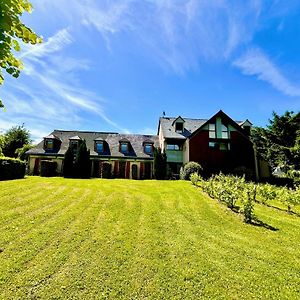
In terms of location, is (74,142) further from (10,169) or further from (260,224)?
(260,224)

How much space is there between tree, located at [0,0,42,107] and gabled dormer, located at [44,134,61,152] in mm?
29005

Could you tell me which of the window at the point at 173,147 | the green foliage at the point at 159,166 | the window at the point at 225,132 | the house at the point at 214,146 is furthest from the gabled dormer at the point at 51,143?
the window at the point at 225,132

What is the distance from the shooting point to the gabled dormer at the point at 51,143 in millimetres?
30741

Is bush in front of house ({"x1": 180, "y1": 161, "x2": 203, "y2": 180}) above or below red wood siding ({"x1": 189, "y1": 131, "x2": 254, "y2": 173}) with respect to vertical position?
below

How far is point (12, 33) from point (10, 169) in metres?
21.1

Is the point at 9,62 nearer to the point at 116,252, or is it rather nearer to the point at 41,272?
the point at 41,272

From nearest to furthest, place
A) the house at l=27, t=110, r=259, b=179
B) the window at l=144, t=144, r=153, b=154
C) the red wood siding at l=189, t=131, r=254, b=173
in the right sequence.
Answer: the red wood siding at l=189, t=131, r=254, b=173, the house at l=27, t=110, r=259, b=179, the window at l=144, t=144, r=153, b=154

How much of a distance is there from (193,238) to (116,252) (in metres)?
2.86

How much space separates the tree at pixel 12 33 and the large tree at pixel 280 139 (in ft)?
87.2

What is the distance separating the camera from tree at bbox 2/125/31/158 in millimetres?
44906

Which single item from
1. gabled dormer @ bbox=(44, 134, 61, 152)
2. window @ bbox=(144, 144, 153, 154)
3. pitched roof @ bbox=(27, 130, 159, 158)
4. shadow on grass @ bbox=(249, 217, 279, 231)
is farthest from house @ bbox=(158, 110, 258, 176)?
shadow on grass @ bbox=(249, 217, 279, 231)

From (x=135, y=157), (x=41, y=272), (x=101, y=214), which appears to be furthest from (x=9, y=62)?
(x=135, y=157)

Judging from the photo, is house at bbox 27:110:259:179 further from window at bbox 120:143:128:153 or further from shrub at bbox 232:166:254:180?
shrub at bbox 232:166:254:180

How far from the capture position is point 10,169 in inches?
834
